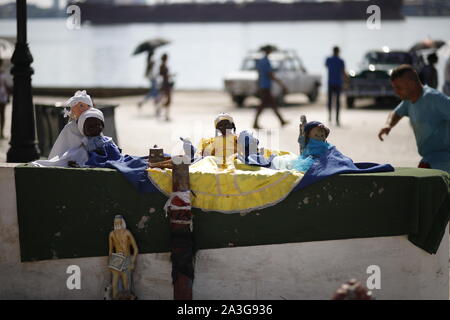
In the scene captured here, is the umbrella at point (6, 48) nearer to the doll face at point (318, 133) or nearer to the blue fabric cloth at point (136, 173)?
the blue fabric cloth at point (136, 173)

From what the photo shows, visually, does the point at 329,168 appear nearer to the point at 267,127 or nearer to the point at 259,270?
the point at 259,270

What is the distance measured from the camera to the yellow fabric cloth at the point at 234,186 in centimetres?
571

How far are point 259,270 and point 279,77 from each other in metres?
20.4

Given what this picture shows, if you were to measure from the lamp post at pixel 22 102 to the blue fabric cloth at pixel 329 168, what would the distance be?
6.05m

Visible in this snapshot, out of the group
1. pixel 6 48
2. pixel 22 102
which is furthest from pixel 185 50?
pixel 22 102

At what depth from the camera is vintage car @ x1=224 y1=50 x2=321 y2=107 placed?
25.0 m

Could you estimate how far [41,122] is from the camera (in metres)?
12.5

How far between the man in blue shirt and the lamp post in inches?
218

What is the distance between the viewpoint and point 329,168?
574 centimetres

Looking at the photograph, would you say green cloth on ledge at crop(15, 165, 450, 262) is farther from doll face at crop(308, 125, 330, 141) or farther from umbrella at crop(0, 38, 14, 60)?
umbrella at crop(0, 38, 14, 60)

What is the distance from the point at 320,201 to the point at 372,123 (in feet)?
46.3

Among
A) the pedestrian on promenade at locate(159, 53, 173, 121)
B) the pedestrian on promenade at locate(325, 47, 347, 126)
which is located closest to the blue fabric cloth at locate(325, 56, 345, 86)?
the pedestrian on promenade at locate(325, 47, 347, 126)

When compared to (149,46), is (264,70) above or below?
below

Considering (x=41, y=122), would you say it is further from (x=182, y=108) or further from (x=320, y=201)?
(x=182, y=108)
